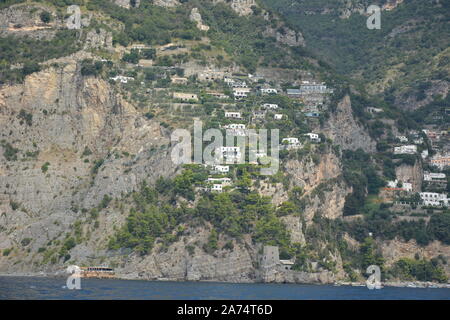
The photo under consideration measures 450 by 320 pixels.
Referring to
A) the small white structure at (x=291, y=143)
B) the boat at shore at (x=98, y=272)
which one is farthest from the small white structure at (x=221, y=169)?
the boat at shore at (x=98, y=272)

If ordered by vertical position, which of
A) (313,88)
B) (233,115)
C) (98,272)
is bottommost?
(98,272)

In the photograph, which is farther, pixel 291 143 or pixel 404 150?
pixel 404 150

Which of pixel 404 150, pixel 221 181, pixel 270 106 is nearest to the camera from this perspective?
pixel 221 181

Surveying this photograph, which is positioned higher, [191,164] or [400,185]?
[191,164]

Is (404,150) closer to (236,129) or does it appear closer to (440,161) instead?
(440,161)

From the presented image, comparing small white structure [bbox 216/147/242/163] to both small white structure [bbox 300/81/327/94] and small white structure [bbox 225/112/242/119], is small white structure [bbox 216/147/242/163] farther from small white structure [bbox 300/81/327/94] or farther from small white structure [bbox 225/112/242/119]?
small white structure [bbox 300/81/327/94]

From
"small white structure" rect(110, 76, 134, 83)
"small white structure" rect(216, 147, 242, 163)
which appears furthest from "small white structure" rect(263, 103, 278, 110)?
"small white structure" rect(110, 76, 134, 83)

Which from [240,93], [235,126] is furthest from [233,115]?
[240,93]

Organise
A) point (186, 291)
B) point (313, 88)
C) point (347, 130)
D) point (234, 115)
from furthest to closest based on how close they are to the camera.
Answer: point (313, 88)
point (347, 130)
point (234, 115)
point (186, 291)
